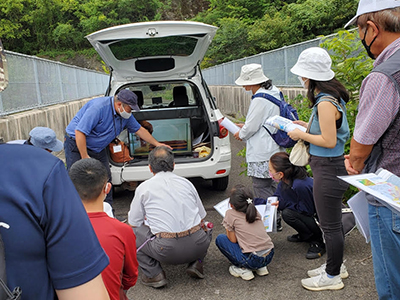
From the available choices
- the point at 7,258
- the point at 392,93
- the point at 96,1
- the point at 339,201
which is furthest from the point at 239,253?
the point at 96,1

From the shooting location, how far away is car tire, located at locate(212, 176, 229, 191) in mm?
5615

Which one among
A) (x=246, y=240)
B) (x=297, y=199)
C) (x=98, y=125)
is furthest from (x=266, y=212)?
(x=98, y=125)

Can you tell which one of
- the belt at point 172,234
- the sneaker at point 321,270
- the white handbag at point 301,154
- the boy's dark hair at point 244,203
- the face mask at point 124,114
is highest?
the face mask at point 124,114

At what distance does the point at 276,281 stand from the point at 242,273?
29 cm

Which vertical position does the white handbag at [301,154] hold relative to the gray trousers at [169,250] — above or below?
above

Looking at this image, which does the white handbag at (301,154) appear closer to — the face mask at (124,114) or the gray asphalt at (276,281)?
the gray asphalt at (276,281)

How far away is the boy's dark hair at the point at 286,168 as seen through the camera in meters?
3.59

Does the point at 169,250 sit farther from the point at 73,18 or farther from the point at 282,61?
the point at 73,18

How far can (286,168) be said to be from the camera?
3.60m

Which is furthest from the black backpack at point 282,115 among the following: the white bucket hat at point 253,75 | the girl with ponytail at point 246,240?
the girl with ponytail at point 246,240

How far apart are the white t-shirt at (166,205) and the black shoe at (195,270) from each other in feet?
1.06

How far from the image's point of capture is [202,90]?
538cm

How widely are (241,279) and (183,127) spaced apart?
Answer: 9.66ft

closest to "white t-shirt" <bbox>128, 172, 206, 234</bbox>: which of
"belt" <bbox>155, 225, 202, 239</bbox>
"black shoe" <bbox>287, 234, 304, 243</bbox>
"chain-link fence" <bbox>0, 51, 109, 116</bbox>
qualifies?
"belt" <bbox>155, 225, 202, 239</bbox>
